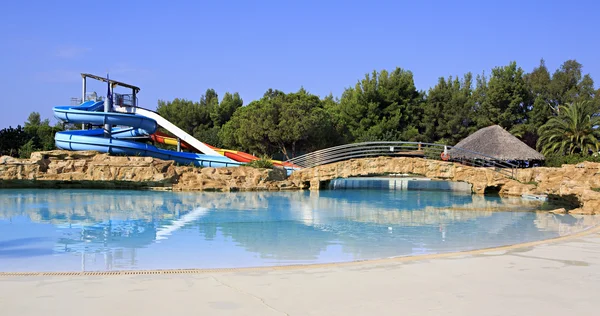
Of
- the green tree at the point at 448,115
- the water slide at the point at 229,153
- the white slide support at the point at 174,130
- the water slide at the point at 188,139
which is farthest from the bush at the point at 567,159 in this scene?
the white slide support at the point at 174,130

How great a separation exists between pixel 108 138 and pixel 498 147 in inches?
722

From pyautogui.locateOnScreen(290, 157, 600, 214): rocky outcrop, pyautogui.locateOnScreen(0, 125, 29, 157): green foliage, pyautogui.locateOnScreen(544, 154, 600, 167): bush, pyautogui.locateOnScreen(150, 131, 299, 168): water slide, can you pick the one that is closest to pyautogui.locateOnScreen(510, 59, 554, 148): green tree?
pyautogui.locateOnScreen(544, 154, 600, 167): bush

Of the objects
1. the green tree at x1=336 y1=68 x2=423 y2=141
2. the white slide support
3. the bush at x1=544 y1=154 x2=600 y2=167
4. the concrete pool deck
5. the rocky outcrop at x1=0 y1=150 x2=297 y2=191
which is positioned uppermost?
the green tree at x1=336 y1=68 x2=423 y2=141

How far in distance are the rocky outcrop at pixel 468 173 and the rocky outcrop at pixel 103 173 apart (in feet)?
11.1

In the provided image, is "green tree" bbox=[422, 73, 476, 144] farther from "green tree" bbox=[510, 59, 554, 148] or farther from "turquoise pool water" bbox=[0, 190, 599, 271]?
"turquoise pool water" bbox=[0, 190, 599, 271]

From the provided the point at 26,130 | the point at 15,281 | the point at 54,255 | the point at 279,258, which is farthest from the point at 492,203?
the point at 26,130

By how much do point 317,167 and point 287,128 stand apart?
915 centimetres

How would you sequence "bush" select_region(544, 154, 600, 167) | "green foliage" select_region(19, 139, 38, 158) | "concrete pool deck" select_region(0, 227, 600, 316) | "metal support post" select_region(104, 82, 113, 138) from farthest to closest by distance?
1. "green foliage" select_region(19, 139, 38, 158)
2. "metal support post" select_region(104, 82, 113, 138)
3. "bush" select_region(544, 154, 600, 167)
4. "concrete pool deck" select_region(0, 227, 600, 316)

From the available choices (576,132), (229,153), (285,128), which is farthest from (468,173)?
(285,128)

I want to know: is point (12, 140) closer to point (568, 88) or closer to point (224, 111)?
point (224, 111)

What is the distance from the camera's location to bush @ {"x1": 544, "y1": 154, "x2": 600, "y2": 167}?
2220 cm

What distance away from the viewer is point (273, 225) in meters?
11.1

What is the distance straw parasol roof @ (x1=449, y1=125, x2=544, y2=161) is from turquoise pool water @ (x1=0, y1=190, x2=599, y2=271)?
9.18 metres

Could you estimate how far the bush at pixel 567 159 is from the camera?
2220 cm
